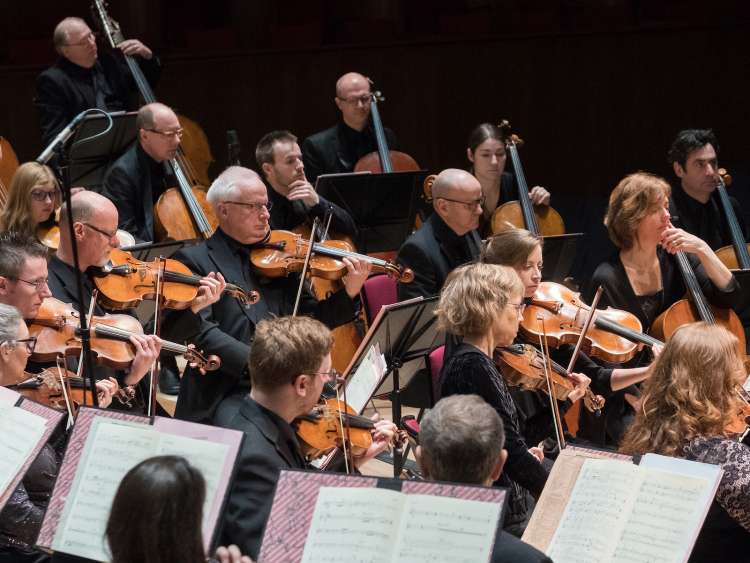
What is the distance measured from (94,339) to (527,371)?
138cm

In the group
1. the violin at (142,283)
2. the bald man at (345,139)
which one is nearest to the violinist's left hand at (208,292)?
the violin at (142,283)

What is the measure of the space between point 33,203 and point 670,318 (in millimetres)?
2608

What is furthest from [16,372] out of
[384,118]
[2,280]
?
[384,118]

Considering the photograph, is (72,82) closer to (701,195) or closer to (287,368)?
(701,195)

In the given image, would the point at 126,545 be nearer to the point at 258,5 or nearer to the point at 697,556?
the point at 697,556

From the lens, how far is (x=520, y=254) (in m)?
3.99

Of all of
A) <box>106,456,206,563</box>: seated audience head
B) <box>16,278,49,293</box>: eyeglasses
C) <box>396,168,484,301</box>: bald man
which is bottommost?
<box>396,168,484,301</box>: bald man

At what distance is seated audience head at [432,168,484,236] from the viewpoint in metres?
4.91

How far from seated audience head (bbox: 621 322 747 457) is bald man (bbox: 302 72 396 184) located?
3.40m

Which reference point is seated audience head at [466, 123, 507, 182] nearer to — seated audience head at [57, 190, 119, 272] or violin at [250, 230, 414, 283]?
violin at [250, 230, 414, 283]

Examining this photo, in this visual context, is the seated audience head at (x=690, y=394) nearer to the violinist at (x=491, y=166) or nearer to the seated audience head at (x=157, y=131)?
the violinist at (x=491, y=166)

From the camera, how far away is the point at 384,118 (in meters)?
7.57

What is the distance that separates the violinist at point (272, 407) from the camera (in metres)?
2.60

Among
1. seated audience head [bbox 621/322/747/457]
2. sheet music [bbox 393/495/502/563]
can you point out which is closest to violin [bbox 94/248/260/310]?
seated audience head [bbox 621/322/747/457]
